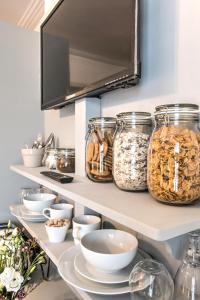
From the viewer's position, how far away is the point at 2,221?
1745mm

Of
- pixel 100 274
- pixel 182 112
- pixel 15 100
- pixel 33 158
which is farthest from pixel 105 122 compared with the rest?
pixel 15 100

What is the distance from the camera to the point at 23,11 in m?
2.54

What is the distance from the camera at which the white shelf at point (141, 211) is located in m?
0.41

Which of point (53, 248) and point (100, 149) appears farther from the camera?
point (53, 248)

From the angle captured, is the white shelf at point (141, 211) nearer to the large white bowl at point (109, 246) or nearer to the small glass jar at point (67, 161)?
the large white bowl at point (109, 246)

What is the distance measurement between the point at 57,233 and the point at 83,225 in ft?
0.51

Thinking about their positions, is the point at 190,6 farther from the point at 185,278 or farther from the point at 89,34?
the point at 185,278

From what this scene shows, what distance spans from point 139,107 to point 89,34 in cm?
35

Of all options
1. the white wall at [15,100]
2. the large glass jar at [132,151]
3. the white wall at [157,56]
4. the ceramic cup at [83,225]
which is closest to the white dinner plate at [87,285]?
the ceramic cup at [83,225]

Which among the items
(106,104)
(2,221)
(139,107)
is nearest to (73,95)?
(106,104)

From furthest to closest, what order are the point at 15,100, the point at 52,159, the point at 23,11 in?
the point at 23,11
the point at 15,100
the point at 52,159

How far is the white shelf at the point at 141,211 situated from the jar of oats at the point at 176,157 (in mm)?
30

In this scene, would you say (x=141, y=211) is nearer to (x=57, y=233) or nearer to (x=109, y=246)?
(x=109, y=246)

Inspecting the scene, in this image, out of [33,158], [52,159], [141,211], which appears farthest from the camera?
[33,158]
